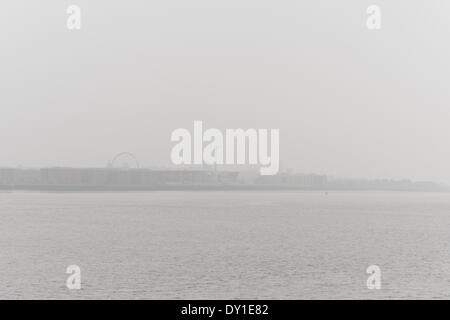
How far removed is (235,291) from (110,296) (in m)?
6.77

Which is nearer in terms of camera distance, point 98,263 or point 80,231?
point 98,263

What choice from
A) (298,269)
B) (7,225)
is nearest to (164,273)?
(298,269)

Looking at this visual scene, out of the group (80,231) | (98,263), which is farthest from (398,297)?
(80,231)

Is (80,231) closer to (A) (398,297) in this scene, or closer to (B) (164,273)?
(B) (164,273)

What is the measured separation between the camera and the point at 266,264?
4253 centimetres

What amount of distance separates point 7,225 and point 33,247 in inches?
1114

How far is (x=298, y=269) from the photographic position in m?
40.2

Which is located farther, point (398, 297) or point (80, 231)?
point (80, 231)
